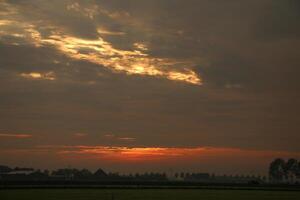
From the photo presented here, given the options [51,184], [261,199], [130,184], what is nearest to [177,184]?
[130,184]

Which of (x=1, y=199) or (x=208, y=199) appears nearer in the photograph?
(x=1, y=199)

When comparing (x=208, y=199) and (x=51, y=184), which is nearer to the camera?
(x=208, y=199)

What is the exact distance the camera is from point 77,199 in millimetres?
55219

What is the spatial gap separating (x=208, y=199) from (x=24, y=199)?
74.3ft

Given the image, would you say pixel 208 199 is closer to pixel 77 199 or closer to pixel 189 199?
pixel 189 199

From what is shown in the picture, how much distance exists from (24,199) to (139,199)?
44.2 feet

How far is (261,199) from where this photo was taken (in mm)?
62281

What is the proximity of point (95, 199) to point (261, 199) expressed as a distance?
22.5 m

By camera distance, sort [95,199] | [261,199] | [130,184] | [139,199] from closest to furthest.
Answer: [95,199] < [139,199] < [261,199] < [130,184]

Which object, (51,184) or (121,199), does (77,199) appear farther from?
(51,184)

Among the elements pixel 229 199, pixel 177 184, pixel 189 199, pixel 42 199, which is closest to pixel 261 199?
pixel 229 199

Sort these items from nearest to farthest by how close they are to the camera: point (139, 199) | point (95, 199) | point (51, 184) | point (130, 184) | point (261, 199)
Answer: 1. point (95, 199)
2. point (139, 199)
3. point (261, 199)
4. point (51, 184)
5. point (130, 184)

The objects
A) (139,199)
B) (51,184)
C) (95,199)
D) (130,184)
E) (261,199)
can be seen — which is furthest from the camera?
(130,184)

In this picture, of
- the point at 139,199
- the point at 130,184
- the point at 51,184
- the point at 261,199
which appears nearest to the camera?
the point at 139,199
